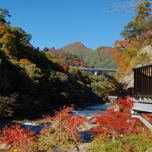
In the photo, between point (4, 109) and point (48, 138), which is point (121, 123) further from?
point (4, 109)

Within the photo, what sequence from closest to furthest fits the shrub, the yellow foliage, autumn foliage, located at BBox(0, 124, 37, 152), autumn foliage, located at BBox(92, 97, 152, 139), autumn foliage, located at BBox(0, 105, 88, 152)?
autumn foliage, located at BBox(0, 124, 37, 152) < autumn foliage, located at BBox(0, 105, 88, 152) < the shrub < autumn foliage, located at BBox(92, 97, 152, 139) < the yellow foliage

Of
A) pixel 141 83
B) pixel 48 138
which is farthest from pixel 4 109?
pixel 141 83

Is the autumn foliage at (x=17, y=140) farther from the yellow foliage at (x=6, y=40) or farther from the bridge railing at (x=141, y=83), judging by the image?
the yellow foliage at (x=6, y=40)

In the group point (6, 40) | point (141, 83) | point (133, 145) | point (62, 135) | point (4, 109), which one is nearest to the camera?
point (141, 83)

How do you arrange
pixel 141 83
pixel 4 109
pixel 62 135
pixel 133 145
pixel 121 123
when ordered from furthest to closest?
pixel 4 109 → pixel 121 123 → pixel 133 145 → pixel 62 135 → pixel 141 83

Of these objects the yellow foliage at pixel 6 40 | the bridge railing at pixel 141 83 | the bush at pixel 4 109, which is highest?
the yellow foliage at pixel 6 40

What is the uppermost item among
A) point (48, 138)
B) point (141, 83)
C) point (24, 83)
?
point (24, 83)

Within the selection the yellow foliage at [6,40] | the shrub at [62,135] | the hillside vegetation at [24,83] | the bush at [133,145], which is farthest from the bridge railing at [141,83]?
the yellow foliage at [6,40]

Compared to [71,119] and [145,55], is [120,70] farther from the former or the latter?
[71,119]

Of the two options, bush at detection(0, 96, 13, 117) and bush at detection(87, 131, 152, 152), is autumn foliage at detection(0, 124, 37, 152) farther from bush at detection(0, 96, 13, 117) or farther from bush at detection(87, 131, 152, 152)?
bush at detection(0, 96, 13, 117)

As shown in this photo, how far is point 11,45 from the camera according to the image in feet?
118

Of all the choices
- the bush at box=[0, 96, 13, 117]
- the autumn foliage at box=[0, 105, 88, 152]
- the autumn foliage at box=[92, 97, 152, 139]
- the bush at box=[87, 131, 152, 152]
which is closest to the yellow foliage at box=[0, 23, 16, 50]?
the bush at box=[0, 96, 13, 117]

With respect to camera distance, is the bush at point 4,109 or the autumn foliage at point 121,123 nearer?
the autumn foliage at point 121,123

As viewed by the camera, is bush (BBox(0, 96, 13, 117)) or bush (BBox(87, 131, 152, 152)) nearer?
bush (BBox(87, 131, 152, 152))
